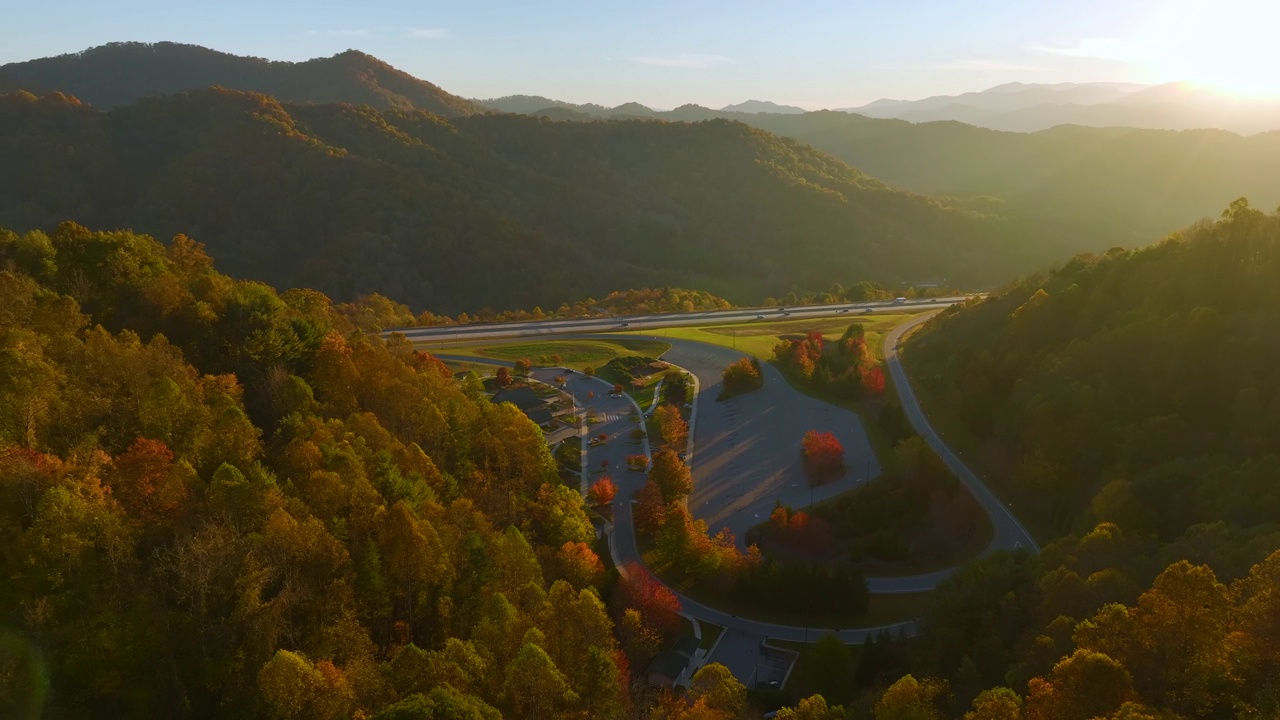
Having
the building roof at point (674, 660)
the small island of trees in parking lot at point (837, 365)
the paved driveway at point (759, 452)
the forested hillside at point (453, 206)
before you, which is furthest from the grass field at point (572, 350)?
the forested hillside at point (453, 206)

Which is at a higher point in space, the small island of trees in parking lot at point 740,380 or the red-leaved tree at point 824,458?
the small island of trees in parking lot at point 740,380

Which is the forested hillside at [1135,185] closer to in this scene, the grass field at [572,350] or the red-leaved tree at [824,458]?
the grass field at [572,350]

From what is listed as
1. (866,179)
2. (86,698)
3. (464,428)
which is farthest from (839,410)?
(866,179)

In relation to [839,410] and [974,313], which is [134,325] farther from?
[974,313]

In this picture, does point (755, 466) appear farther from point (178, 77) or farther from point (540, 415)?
point (178, 77)

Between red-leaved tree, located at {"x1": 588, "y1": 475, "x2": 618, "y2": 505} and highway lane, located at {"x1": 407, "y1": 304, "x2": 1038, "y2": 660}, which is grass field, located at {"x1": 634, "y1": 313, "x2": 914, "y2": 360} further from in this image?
red-leaved tree, located at {"x1": 588, "y1": 475, "x2": 618, "y2": 505}

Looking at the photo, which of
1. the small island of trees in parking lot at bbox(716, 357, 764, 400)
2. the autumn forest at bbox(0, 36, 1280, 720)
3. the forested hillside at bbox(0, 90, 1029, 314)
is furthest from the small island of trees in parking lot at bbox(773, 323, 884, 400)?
the forested hillside at bbox(0, 90, 1029, 314)

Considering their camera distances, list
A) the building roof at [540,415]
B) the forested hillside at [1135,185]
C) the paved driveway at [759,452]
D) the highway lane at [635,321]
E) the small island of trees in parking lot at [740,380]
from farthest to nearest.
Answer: the forested hillside at [1135,185]
the highway lane at [635,321]
the small island of trees in parking lot at [740,380]
the building roof at [540,415]
the paved driveway at [759,452]
